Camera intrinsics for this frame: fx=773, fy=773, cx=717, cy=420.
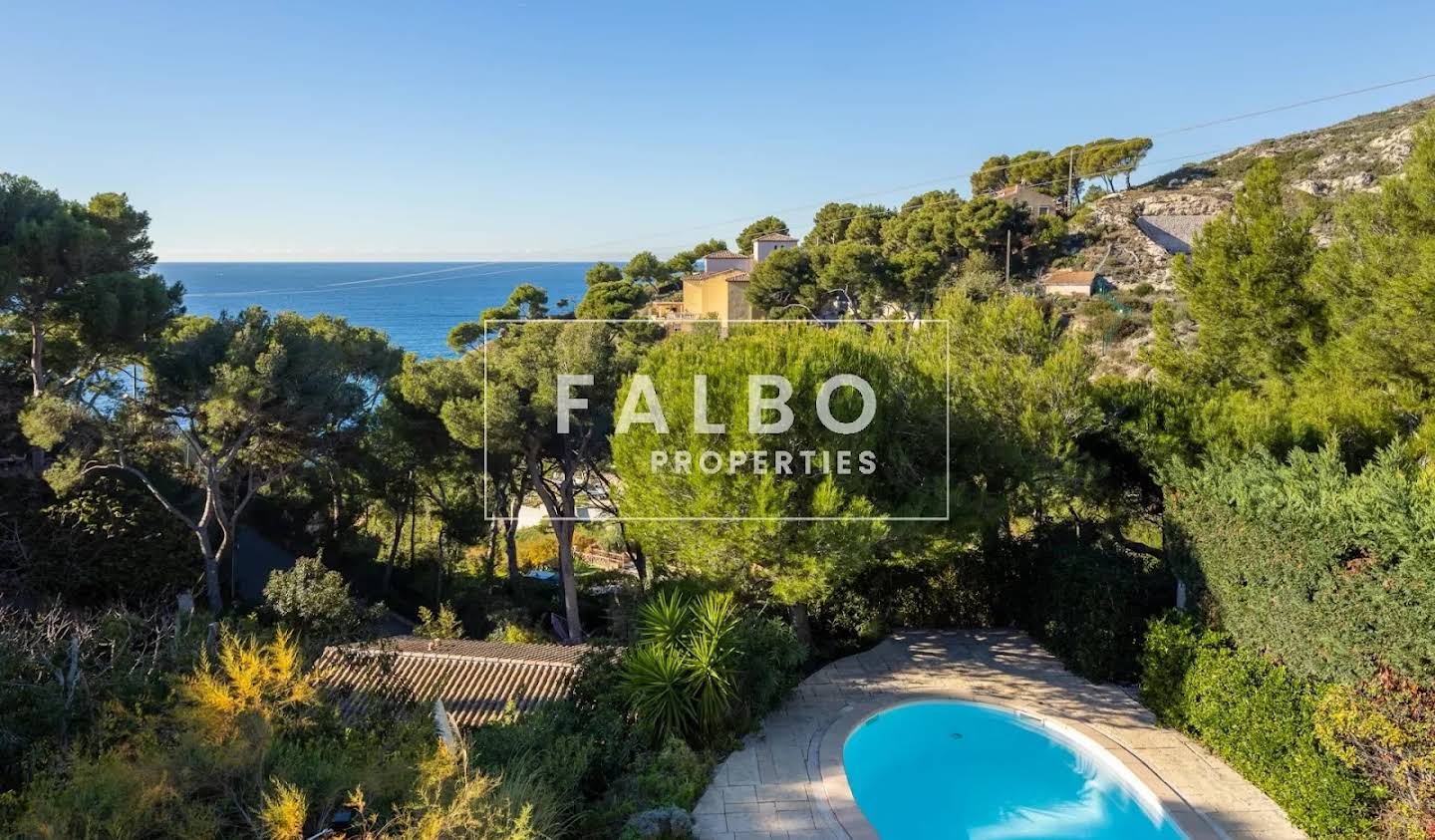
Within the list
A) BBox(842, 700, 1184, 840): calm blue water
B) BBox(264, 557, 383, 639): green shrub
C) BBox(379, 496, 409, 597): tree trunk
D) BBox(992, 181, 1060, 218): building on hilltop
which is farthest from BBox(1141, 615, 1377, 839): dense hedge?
BBox(992, 181, 1060, 218): building on hilltop

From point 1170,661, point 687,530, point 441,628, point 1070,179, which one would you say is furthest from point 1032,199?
point 687,530

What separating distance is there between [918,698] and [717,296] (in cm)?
3085

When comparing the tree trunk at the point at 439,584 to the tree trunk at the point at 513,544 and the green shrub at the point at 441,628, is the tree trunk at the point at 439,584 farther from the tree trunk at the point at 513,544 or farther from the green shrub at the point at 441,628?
the green shrub at the point at 441,628

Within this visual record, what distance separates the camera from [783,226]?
6531 cm

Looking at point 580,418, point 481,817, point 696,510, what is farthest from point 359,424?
point 481,817

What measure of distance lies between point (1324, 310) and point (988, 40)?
38.1 feet

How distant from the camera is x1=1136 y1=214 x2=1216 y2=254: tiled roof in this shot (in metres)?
43.8

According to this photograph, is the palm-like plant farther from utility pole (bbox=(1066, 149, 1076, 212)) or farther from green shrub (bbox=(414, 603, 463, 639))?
utility pole (bbox=(1066, 149, 1076, 212))

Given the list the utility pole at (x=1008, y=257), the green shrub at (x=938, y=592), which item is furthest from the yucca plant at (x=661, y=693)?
the utility pole at (x=1008, y=257)

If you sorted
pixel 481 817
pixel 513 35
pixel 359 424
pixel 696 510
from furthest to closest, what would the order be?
1. pixel 513 35
2. pixel 359 424
3. pixel 696 510
4. pixel 481 817

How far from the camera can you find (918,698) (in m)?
9.35

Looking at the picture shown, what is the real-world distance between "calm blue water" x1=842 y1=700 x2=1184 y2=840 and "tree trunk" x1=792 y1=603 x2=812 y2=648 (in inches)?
70.5

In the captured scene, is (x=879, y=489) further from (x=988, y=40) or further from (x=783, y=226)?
(x=783, y=226)

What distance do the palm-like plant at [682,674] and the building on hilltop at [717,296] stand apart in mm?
23696
